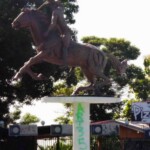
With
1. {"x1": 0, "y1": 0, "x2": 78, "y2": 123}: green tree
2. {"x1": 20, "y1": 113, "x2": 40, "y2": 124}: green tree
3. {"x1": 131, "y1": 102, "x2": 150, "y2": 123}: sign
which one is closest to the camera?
{"x1": 0, "y1": 0, "x2": 78, "y2": 123}: green tree

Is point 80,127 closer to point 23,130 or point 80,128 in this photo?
point 80,128

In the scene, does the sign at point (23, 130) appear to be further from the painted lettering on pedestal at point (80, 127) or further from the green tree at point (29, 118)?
the green tree at point (29, 118)

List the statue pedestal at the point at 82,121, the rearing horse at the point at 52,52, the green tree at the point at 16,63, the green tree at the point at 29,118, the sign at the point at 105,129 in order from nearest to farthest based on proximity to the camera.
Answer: the rearing horse at the point at 52,52
the statue pedestal at the point at 82,121
the sign at the point at 105,129
the green tree at the point at 16,63
the green tree at the point at 29,118

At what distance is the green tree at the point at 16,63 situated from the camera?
19.4 meters

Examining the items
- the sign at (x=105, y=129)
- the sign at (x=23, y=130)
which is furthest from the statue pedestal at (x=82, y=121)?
the sign at (x=23, y=130)

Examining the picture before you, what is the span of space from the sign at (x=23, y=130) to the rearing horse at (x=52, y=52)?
7.25m

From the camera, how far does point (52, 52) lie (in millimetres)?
10031

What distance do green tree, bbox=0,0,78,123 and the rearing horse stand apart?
904 centimetres

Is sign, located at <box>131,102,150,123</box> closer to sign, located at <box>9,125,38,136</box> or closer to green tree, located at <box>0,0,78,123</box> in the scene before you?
green tree, located at <box>0,0,78,123</box>

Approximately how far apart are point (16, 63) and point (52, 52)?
388 inches

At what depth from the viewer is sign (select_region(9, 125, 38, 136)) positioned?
17344 mm

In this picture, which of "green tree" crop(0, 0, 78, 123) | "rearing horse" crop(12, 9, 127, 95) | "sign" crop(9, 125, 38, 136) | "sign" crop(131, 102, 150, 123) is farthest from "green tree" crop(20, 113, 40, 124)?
"rearing horse" crop(12, 9, 127, 95)

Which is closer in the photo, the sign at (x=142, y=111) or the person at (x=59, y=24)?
the person at (x=59, y=24)

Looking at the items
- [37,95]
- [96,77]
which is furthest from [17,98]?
[96,77]
